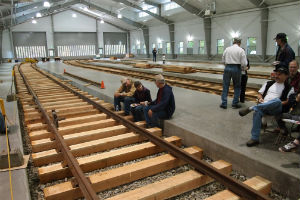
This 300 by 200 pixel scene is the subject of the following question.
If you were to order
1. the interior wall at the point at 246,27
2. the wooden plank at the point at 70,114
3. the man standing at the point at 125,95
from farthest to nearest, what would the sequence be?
the interior wall at the point at 246,27 → the man standing at the point at 125,95 → the wooden plank at the point at 70,114

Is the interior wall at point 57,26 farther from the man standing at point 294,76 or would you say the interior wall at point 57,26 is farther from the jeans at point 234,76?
the man standing at point 294,76

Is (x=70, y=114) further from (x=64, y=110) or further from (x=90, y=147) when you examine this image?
(x=90, y=147)

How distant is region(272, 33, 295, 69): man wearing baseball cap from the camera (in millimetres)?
5148

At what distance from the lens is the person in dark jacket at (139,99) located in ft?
20.2

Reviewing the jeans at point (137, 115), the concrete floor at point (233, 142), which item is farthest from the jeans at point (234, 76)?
the jeans at point (137, 115)

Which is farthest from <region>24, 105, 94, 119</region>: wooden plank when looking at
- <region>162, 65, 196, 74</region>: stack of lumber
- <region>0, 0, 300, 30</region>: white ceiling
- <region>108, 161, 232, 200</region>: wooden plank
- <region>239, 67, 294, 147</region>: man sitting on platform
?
<region>0, 0, 300, 30</region>: white ceiling

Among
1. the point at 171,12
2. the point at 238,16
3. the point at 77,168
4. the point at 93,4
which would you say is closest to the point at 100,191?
the point at 77,168

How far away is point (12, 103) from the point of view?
7.98m

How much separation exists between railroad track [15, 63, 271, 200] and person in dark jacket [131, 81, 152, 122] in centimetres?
44

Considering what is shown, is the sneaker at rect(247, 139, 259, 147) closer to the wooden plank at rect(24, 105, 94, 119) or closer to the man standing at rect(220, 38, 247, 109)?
the man standing at rect(220, 38, 247, 109)

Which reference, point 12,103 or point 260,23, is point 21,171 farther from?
point 260,23

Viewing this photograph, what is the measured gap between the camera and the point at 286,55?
5238mm

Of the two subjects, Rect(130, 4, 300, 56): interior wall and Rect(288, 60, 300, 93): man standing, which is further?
Rect(130, 4, 300, 56): interior wall

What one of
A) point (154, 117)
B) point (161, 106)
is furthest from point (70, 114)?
point (161, 106)
